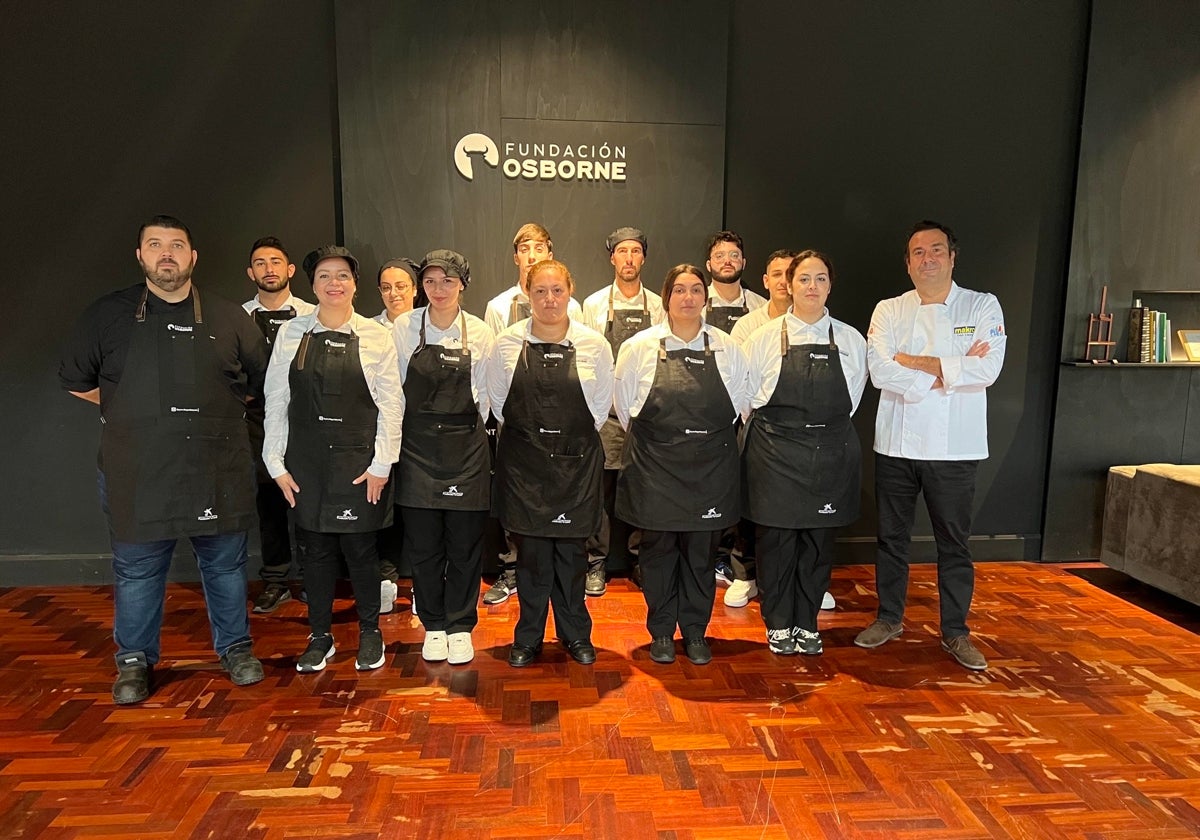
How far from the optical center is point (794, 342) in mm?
3281

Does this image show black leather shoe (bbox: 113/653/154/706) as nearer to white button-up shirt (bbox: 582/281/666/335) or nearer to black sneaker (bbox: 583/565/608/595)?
black sneaker (bbox: 583/565/608/595)

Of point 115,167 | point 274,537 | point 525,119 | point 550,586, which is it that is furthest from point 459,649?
point 115,167

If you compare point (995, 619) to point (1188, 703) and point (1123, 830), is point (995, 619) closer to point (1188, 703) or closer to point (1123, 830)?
point (1188, 703)

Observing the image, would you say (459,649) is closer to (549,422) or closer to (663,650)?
(663,650)

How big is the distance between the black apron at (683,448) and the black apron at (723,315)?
98cm

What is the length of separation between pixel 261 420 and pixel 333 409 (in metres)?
0.99

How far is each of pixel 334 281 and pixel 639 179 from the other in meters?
2.08

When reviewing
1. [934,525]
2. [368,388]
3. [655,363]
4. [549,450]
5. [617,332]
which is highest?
[617,332]

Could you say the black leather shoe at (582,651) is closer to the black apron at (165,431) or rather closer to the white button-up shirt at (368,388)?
the white button-up shirt at (368,388)

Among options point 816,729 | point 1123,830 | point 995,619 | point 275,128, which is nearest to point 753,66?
point 275,128

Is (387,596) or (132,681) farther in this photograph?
(387,596)

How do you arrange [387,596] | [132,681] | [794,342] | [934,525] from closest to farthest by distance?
[132,681] < [794,342] < [934,525] < [387,596]

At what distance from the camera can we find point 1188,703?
10.3 feet

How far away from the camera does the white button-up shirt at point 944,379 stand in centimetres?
337
